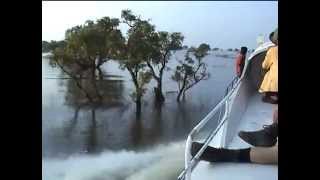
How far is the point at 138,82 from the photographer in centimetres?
151

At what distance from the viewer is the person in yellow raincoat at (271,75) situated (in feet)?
4.87

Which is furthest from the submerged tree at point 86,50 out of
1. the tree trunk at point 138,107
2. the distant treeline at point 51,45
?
the tree trunk at point 138,107

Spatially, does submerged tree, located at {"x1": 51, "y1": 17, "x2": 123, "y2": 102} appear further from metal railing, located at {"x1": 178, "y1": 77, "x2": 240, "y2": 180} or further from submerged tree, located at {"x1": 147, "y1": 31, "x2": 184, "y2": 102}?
metal railing, located at {"x1": 178, "y1": 77, "x2": 240, "y2": 180}

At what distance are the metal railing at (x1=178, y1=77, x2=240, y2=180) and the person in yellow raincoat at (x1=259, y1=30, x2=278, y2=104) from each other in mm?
94

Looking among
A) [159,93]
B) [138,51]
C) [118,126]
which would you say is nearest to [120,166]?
[118,126]

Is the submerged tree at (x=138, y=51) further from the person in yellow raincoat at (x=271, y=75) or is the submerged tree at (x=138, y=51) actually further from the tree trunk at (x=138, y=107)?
the person in yellow raincoat at (x=271, y=75)

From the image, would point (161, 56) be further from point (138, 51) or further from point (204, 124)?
point (204, 124)

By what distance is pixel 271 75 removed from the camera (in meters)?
1.50

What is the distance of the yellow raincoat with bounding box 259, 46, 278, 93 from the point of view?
1.49 meters

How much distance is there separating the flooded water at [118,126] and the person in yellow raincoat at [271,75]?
4.8 inches
